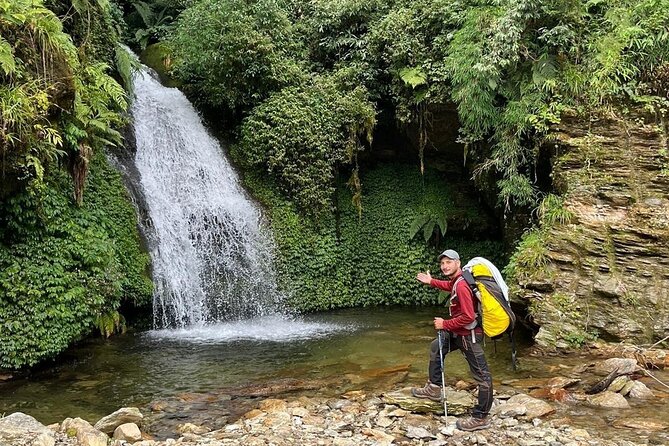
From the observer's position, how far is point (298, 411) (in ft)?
18.0

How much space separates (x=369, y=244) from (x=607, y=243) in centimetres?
626

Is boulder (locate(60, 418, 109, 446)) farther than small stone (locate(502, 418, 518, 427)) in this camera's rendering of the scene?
No

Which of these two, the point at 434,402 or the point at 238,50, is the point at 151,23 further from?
the point at 434,402

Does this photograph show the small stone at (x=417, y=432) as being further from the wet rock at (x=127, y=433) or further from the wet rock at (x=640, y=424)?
the wet rock at (x=127, y=433)

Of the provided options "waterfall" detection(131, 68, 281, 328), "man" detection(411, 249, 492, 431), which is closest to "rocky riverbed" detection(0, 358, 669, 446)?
"man" detection(411, 249, 492, 431)

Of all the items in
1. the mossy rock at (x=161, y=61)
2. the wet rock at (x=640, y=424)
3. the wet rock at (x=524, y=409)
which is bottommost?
the wet rock at (x=640, y=424)

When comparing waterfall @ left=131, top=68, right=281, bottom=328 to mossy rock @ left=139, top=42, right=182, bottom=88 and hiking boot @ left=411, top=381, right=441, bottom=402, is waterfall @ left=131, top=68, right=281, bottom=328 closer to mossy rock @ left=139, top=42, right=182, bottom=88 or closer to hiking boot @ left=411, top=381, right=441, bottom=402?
mossy rock @ left=139, top=42, right=182, bottom=88

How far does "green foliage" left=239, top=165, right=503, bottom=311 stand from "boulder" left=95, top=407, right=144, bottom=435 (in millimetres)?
6486

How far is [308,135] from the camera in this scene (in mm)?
12227

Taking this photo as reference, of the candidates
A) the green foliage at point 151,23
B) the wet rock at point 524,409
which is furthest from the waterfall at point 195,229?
the wet rock at point 524,409

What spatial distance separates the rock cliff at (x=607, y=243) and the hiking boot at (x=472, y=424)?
311 cm

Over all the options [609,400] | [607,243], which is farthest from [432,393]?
[607,243]

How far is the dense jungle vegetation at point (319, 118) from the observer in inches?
296

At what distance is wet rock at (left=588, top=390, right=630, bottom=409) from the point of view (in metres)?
5.34
